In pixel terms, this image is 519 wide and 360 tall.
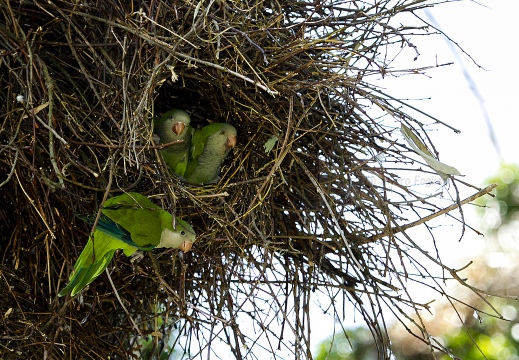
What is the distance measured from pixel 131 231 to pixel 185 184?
173 millimetres

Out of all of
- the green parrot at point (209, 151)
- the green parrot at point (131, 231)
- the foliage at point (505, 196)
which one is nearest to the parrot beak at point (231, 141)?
the green parrot at point (209, 151)

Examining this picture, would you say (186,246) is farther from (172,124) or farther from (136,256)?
(172,124)

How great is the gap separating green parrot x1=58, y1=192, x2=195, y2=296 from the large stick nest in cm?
3

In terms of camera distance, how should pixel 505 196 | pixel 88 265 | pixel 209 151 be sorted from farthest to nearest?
pixel 505 196
pixel 209 151
pixel 88 265

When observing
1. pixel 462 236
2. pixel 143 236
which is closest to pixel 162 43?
pixel 143 236

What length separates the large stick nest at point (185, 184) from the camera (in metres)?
1.04

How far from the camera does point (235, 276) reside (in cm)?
131

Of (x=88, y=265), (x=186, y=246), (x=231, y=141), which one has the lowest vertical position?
(x=88, y=265)

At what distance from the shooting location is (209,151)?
52.6 inches

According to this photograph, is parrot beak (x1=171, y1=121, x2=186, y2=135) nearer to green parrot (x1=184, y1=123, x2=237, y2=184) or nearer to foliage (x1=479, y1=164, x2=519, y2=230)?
green parrot (x1=184, y1=123, x2=237, y2=184)

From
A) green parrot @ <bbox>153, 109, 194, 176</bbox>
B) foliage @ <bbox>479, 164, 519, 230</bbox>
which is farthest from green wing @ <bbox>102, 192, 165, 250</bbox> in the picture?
foliage @ <bbox>479, 164, 519, 230</bbox>

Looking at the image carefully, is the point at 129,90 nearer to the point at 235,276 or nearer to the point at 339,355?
the point at 235,276

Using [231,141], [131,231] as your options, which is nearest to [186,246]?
[131,231]

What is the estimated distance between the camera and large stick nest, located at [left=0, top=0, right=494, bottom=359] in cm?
104
